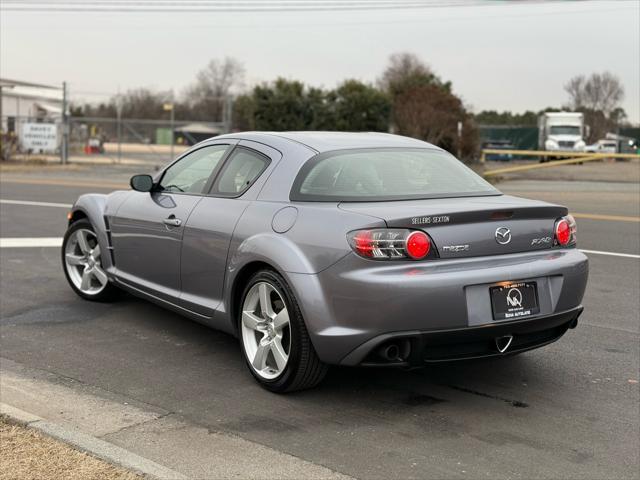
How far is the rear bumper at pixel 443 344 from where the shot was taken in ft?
13.5

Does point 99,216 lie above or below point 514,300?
above

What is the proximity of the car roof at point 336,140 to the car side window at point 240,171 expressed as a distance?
14 cm

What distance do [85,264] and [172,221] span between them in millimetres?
1893

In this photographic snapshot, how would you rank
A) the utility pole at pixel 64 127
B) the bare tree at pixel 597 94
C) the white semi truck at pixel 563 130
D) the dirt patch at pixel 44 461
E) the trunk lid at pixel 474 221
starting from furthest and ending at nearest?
1. the bare tree at pixel 597 94
2. the white semi truck at pixel 563 130
3. the utility pole at pixel 64 127
4. the trunk lid at pixel 474 221
5. the dirt patch at pixel 44 461

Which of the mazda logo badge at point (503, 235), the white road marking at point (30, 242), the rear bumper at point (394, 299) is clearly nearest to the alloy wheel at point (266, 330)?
the rear bumper at point (394, 299)

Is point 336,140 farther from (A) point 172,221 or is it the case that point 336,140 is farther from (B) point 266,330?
(B) point 266,330

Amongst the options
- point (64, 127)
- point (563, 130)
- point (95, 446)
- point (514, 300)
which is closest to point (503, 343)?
point (514, 300)

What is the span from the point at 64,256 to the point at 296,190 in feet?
10.9

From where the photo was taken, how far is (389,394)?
187 inches

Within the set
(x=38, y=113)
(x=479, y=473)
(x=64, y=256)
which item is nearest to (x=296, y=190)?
(x=479, y=473)

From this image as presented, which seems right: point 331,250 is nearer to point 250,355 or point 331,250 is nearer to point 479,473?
point 250,355

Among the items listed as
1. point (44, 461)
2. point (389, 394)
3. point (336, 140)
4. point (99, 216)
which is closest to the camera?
point (44, 461)

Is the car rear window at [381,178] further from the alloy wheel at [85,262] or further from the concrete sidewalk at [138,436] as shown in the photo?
the alloy wheel at [85,262]

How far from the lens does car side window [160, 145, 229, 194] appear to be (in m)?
5.62
